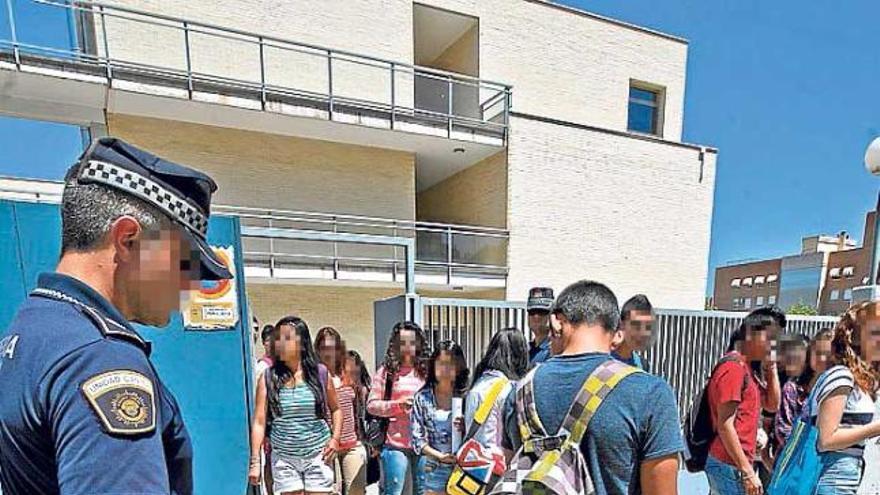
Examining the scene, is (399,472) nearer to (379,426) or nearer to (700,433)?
(379,426)

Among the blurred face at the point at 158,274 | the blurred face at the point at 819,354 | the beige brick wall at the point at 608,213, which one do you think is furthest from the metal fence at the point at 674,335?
the beige brick wall at the point at 608,213

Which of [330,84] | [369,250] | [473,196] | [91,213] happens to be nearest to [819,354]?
[91,213]

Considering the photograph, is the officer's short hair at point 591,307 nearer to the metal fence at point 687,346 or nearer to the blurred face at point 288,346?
the blurred face at point 288,346

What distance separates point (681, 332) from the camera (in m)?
5.82

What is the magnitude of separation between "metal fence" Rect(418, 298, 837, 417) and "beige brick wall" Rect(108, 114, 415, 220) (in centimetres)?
685

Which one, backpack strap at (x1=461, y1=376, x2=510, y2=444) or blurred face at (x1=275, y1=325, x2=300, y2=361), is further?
blurred face at (x1=275, y1=325, x2=300, y2=361)

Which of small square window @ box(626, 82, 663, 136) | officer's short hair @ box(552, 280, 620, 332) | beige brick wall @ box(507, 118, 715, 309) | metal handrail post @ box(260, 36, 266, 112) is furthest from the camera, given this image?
small square window @ box(626, 82, 663, 136)

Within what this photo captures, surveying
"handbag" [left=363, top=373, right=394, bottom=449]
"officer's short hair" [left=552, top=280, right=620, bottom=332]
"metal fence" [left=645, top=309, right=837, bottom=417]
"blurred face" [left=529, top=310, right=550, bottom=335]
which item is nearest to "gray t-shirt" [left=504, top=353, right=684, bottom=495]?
"officer's short hair" [left=552, top=280, right=620, bottom=332]

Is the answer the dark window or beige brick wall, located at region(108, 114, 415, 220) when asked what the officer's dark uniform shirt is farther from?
the dark window

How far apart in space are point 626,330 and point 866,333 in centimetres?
114

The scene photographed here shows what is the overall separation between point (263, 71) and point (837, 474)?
10248mm

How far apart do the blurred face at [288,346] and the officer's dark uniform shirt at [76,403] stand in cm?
240

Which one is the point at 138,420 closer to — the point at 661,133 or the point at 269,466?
the point at 269,466

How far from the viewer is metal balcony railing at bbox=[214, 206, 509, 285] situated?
32.1ft
